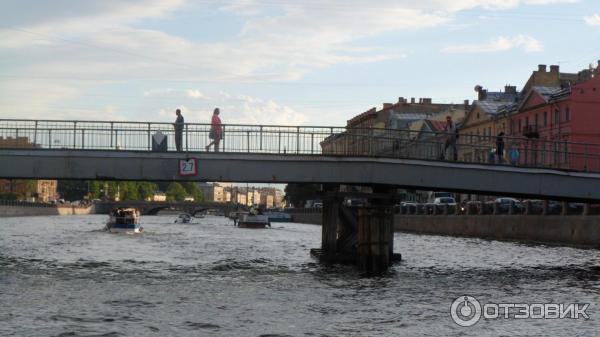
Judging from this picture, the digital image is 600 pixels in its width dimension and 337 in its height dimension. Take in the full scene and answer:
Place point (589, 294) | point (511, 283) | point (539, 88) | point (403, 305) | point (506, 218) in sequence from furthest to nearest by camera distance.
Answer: point (539, 88) < point (506, 218) < point (511, 283) < point (589, 294) < point (403, 305)

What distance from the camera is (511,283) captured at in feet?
122

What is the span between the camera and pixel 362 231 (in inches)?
1622

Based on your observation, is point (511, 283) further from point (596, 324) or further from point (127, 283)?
point (127, 283)

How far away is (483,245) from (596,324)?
42922 mm

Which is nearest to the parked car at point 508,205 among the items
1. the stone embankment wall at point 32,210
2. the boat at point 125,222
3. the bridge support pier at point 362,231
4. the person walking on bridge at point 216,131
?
the bridge support pier at point 362,231

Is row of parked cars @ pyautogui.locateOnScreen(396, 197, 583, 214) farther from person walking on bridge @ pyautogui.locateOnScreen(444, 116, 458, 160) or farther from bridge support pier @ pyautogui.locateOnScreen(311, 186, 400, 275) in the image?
person walking on bridge @ pyautogui.locateOnScreen(444, 116, 458, 160)

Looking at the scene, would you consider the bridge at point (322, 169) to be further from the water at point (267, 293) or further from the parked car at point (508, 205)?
the parked car at point (508, 205)

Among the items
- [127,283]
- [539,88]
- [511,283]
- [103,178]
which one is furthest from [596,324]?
[539,88]

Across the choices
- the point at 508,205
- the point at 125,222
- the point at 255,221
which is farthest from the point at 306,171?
A: the point at 255,221

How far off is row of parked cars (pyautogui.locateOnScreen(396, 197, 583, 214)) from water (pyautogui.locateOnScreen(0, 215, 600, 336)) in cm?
1304

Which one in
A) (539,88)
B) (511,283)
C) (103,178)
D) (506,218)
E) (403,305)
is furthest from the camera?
(539,88)

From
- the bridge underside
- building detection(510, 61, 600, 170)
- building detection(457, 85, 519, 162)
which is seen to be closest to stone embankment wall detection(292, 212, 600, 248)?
building detection(510, 61, 600, 170)

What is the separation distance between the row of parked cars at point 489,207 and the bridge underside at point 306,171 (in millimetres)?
23405

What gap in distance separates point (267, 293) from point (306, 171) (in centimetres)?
993
